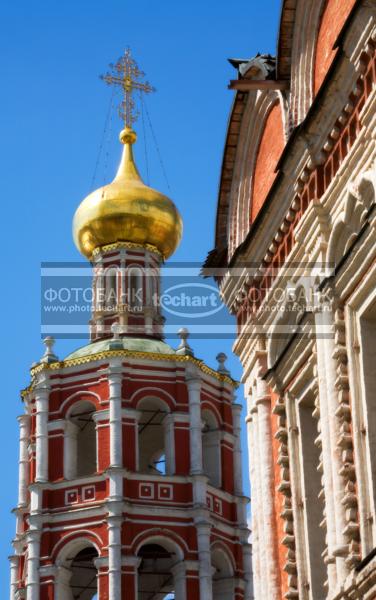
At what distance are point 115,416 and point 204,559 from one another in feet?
10.9

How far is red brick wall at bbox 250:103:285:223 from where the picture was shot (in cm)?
1577

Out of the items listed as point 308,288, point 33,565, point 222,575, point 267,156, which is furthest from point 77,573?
point 308,288

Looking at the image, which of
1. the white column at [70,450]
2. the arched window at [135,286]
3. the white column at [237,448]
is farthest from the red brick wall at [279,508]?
the arched window at [135,286]

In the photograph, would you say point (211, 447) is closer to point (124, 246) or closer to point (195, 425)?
point (195, 425)

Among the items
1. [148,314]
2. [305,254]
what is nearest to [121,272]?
[148,314]

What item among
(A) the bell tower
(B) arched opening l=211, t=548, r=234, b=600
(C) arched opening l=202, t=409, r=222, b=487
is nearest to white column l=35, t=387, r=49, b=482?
(A) the bell tower

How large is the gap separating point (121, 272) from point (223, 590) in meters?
7.92

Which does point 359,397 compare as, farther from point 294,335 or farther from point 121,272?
point 121,272

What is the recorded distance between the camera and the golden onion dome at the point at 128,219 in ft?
134

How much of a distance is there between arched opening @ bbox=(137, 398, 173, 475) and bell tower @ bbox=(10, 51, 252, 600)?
0.04m

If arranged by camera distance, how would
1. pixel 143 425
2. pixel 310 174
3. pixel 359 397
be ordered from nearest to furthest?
pixel 359 397
pixel 310 174
pixel 143 425

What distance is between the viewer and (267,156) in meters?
16.1

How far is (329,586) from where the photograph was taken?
12.9m

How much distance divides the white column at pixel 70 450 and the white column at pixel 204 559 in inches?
111
